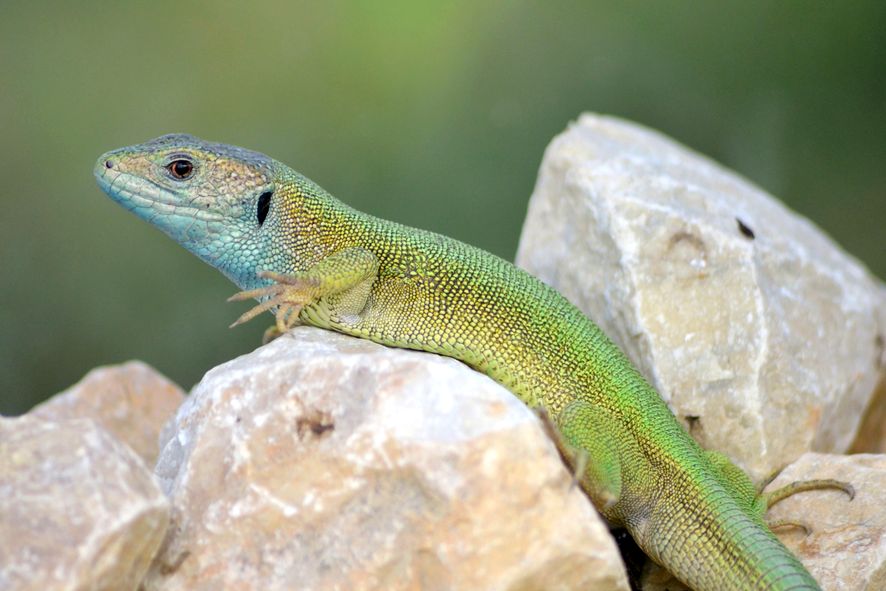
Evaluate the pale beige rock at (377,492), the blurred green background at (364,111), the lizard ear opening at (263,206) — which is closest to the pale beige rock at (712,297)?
the pale beige rock at (377,492)

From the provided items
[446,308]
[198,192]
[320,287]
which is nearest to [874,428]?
[446,308]

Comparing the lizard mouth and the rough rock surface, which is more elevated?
the lizard mouth

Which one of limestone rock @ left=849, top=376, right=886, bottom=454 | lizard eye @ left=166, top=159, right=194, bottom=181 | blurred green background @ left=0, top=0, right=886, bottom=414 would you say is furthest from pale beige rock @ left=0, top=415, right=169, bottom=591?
blurred green background @ left=0, top=0, right=886, bottom=414

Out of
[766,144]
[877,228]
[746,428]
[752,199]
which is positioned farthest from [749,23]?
[746,428]

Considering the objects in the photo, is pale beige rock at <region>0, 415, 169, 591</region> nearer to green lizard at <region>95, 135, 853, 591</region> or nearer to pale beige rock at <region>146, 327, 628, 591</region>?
pale beige rock at <region>146, 327, 628, 591</region>

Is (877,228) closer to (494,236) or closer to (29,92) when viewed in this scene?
(494,236)

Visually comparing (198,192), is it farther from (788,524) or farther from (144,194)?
(788,524)

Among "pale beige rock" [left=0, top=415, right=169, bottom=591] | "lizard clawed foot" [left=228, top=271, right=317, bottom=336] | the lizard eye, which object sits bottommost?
"pale beige rock" [left=0, top=415, right=169, bottom=591]
